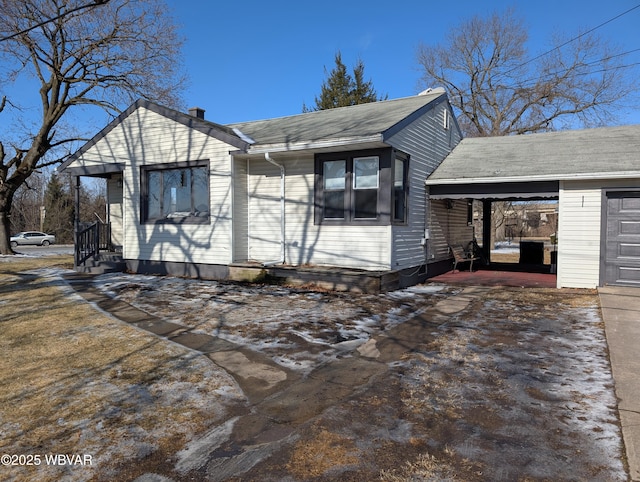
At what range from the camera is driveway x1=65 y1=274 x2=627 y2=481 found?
105 inches

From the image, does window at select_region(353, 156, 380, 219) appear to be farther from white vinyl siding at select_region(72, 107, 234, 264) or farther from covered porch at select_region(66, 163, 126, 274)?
covered porch at select_region(66, 163, 126, 274)

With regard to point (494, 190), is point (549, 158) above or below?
above

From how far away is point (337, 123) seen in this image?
1082 cm

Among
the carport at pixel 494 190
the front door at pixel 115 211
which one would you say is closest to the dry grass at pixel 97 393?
the front door at pixel 115 211

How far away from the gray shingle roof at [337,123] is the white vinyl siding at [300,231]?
676 mm

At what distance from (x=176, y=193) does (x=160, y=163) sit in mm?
920

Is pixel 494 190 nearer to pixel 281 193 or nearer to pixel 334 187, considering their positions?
pixel 334 187

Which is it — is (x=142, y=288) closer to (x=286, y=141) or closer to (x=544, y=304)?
(x=286, y=141)

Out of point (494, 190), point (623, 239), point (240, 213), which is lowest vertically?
point (623, 239)

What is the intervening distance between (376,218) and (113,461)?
287 inches

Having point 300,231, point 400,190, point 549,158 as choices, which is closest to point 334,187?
point 300,231

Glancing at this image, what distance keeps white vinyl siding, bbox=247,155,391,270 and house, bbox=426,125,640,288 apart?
314 cm

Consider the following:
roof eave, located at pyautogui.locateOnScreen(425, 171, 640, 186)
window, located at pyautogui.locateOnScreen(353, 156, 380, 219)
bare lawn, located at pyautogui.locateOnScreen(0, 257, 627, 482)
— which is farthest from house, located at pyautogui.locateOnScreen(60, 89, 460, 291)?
bare lawn, located at pyautogui.locateOnScreen(0, 257, 627, 482)

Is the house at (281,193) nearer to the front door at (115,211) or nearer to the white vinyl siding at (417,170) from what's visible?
the white vinyl siding at (417,170)
